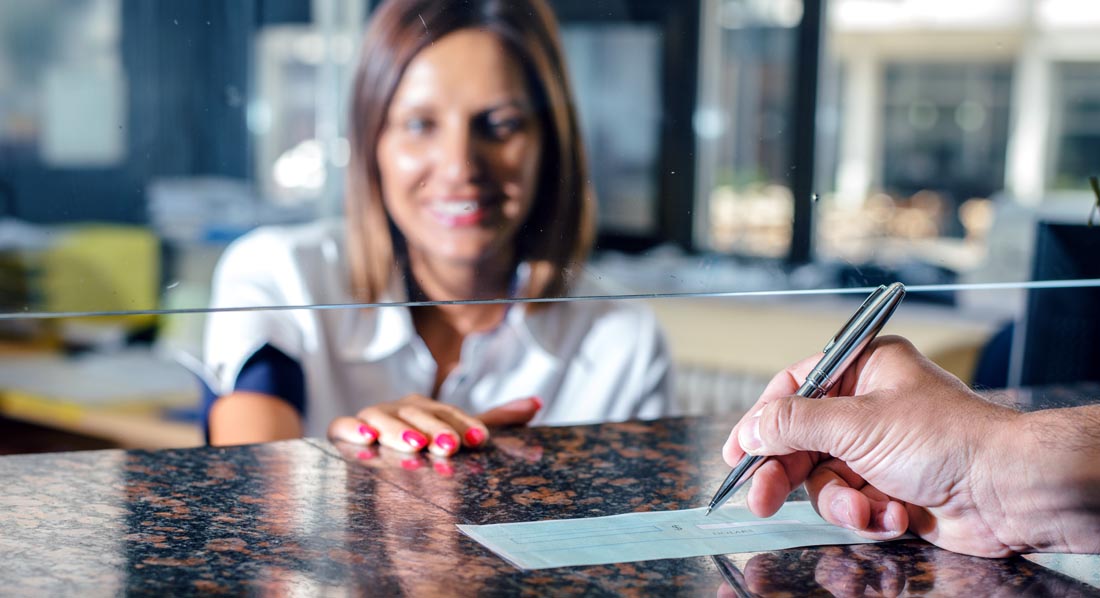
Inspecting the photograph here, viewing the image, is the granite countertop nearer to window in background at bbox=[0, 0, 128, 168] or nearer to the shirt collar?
window in background at bbox=[0, 0, 128, 168]

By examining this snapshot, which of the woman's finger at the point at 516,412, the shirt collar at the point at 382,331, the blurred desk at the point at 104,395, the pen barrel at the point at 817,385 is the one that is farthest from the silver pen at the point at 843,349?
the blurred desk at the point at 104,395

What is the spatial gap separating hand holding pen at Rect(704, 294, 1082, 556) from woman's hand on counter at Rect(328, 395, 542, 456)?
274 millimetres

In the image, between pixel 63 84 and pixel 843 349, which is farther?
pixel 63 84

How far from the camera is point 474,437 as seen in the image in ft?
3.02

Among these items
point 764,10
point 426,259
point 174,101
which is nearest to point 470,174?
point 426,259

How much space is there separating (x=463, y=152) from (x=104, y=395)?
5.98ft

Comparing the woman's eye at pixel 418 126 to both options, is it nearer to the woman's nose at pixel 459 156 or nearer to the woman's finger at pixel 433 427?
the woman's nose at pixel 459 156

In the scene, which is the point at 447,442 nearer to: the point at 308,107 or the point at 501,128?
the point at 501,128

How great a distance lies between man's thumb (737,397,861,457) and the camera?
26.3 inches

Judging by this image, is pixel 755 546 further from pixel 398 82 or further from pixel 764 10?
pixel 764 10

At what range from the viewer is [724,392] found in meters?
2.49

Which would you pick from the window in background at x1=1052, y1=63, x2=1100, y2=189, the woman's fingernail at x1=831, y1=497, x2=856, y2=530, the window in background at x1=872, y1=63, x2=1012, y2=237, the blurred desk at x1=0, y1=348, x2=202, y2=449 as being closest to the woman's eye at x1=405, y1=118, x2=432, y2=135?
the woman's fingernail at x1=831, y1=497, x2=856, y2=530

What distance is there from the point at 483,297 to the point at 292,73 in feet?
1.61

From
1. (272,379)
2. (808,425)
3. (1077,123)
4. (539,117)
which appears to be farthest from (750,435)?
(1077,123)
